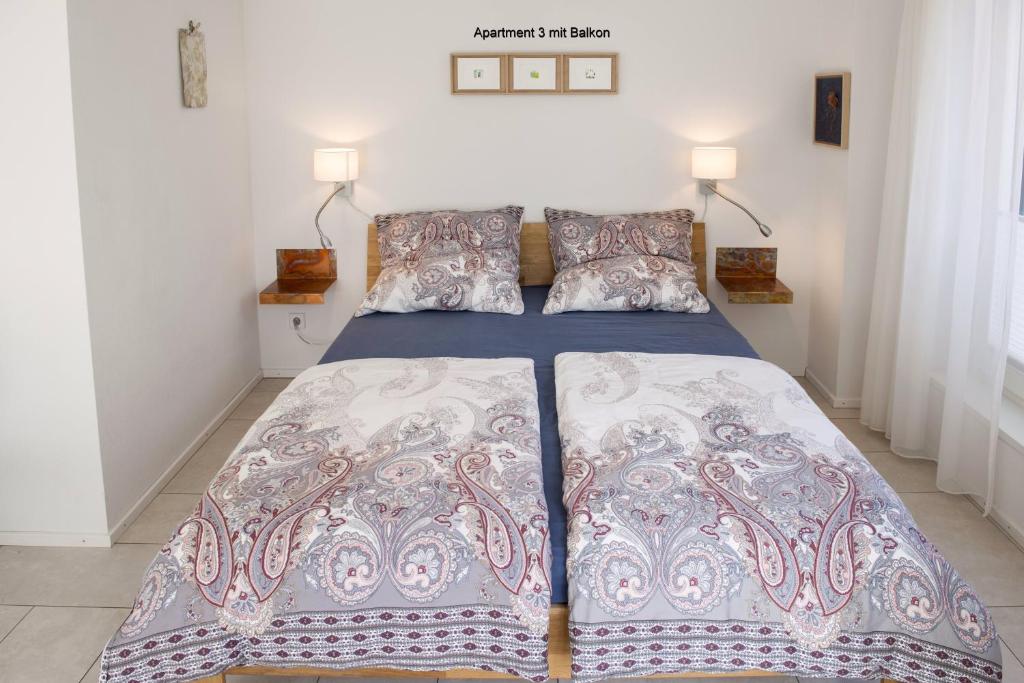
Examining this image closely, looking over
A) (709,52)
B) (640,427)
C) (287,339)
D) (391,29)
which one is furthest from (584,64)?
(640,427)

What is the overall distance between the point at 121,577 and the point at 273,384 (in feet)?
6.06

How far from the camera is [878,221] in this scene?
4281 mm

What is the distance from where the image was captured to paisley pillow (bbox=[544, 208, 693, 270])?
432 cm

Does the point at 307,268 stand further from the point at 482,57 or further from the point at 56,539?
the point at 56,539

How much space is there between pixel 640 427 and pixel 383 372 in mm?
914

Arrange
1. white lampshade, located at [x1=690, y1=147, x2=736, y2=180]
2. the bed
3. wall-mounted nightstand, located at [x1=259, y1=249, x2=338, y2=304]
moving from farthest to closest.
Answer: wall-mounted nightstand, located at [x1=259, y1=249, x2=338, y2=304], white lampshade, located at [x1=690, y1=147, x2=736, y2=180], the bed

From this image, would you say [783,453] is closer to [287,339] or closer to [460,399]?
[460,399]

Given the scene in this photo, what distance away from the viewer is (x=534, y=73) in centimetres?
455

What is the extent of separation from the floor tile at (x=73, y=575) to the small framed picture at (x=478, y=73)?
243 cm

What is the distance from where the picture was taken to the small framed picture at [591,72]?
4.52 m

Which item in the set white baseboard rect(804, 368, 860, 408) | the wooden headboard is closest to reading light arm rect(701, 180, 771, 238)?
the wooden headboard

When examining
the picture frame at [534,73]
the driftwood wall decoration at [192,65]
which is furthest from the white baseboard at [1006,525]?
the driftwood wall decoration at [192,65]

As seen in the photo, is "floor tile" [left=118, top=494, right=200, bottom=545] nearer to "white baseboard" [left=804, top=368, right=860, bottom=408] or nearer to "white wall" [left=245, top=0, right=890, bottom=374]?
"white wall" [left=245, top=0, right=890, bottom=374]

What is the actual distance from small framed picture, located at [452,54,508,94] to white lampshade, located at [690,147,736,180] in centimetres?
93
